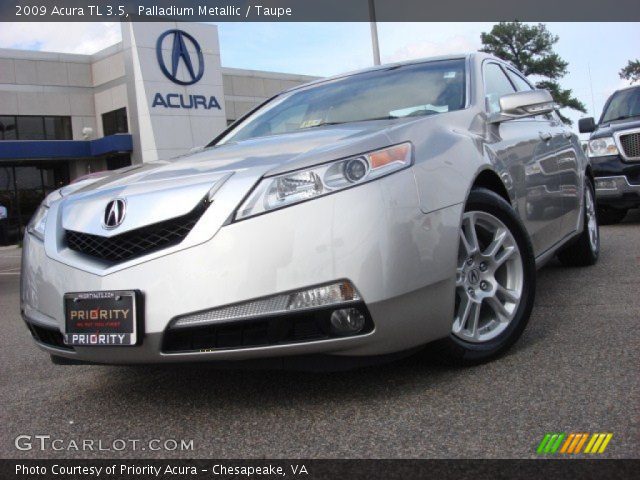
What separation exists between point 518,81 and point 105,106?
81.5ft

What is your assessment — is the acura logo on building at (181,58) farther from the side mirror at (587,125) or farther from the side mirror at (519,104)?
the side mirror at (519,104)

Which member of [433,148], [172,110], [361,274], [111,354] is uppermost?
[172,110]

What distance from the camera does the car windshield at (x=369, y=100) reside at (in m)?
3.54

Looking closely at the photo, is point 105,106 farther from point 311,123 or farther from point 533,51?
point 533,51

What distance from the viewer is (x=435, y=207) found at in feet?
8.79

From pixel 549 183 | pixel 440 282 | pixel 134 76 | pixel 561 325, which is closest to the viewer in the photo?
pixel 440 282

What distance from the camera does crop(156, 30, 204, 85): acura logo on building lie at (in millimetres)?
25000

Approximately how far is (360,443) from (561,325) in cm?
176

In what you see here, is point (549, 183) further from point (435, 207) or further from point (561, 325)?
point (435, 207)

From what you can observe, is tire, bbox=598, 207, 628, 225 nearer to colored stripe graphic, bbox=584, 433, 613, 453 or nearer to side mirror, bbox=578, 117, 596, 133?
side mirror, bbox=578, 117, 596, 133

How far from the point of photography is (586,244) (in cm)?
541

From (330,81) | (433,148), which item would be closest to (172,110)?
(330,81)

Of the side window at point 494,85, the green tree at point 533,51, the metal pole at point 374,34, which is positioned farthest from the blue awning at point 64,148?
the green tree at point 533,51

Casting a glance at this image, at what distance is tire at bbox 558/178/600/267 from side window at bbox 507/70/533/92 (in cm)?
93
